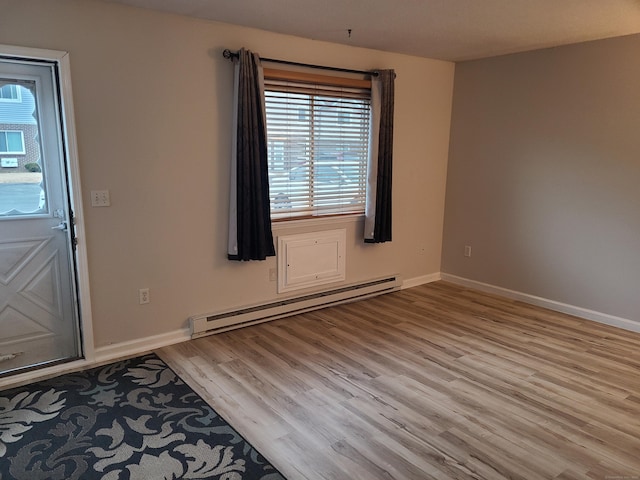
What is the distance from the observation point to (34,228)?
2984mm

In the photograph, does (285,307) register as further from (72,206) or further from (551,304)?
(551,304)

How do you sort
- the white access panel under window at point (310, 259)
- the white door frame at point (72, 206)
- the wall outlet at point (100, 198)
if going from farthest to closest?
the white access panel under window at point (310, 259) → the wall outlet at point (100, 198) → the white door frame at point (72, 206)

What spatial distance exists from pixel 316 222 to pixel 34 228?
2129 mm

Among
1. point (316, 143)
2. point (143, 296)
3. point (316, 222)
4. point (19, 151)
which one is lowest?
point (143, 296)

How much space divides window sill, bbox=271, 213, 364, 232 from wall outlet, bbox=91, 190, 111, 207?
1.27 m

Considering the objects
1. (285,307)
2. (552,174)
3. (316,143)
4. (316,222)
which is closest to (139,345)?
(285,307)

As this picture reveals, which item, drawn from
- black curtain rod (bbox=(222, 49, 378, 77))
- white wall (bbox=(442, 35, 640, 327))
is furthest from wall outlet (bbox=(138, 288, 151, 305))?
white wall (bbox=(442, 35, 640, 327))

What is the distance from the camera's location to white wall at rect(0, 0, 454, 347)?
2.90 m

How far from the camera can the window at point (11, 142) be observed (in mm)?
2801

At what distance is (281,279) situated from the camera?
158 inches

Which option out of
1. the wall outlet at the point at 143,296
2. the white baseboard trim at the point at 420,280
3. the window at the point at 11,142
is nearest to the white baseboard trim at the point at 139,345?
the wall outlet at the point at 143,296

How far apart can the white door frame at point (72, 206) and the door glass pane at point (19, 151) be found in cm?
19

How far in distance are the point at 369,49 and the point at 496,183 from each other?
1.82 m

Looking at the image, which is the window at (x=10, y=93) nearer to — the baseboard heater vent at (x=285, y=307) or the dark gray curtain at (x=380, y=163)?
the baseboard heater vent at (x=285, y=307)
